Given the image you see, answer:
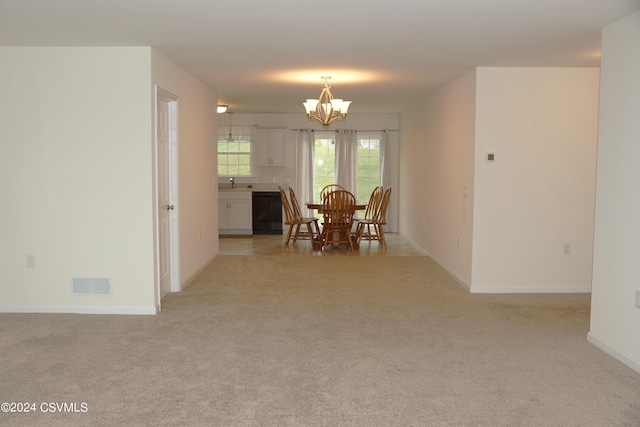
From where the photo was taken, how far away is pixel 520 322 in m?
5.09

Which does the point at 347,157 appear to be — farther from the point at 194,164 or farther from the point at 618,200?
the point at 618,200

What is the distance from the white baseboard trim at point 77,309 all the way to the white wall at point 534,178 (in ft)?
10.6

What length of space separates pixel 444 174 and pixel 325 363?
415cm

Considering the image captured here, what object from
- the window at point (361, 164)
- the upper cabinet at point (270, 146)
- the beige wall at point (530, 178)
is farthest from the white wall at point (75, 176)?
the window at point (361, 164)

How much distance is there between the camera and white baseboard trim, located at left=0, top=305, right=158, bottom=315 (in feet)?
17.4

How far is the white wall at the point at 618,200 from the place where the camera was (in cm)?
396

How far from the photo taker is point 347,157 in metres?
11.7

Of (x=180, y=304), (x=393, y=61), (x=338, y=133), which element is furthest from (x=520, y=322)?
(x=338, y=133)

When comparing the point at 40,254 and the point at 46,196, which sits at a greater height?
the point at 46,196

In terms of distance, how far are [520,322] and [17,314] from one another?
13.7 feet

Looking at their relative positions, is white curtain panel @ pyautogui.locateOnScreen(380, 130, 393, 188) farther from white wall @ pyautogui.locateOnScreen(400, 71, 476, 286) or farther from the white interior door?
the white interior door

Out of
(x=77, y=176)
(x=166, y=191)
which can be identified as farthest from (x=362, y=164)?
(x=77, y=176)

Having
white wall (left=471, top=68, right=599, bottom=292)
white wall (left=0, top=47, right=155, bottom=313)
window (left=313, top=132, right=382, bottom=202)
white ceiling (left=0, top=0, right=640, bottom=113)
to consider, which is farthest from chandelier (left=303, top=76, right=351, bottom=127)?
window (left=313, top=132, right=382, bottom=202)

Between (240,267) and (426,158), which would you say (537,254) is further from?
(240,267)
